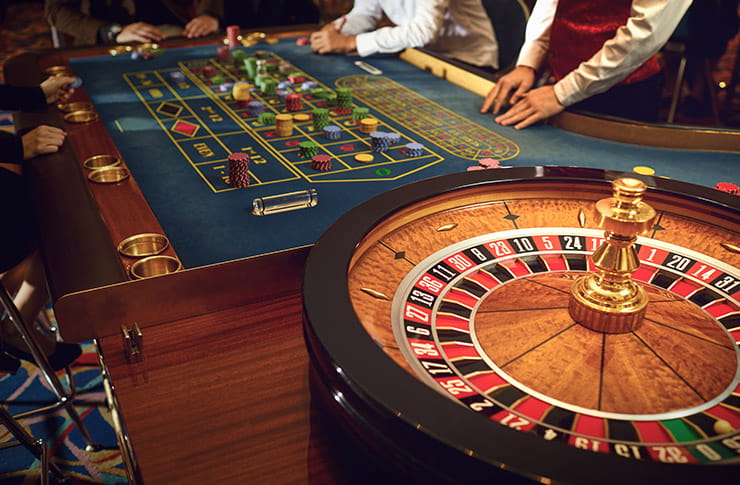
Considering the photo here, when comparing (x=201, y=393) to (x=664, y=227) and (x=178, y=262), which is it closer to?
(x=178, y=262)

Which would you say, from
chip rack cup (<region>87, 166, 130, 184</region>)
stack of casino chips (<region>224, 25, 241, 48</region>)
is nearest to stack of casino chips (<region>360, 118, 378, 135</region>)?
chip rack cup (<region>87, 166, 130, 184</region>)

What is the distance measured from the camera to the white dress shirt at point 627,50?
7.39ft

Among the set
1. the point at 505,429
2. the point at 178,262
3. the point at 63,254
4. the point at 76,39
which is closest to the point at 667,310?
the point at 505,429

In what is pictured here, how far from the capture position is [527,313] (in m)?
1.07

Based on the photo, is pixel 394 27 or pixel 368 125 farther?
pixel 394 27

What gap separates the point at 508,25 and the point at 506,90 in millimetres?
1911

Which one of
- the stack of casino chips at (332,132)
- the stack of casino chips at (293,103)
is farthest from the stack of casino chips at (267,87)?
the stack of casino chips at (332,132)

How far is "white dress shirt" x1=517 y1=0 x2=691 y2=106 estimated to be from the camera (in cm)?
225

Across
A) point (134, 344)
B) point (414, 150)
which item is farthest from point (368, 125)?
point (134, 344)

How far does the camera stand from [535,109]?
7.61 feet

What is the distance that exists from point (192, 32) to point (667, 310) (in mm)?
3606

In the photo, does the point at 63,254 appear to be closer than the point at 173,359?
No

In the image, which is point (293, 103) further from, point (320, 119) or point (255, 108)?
point (320, 119)

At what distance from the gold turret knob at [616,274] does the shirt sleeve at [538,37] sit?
1.94 m
